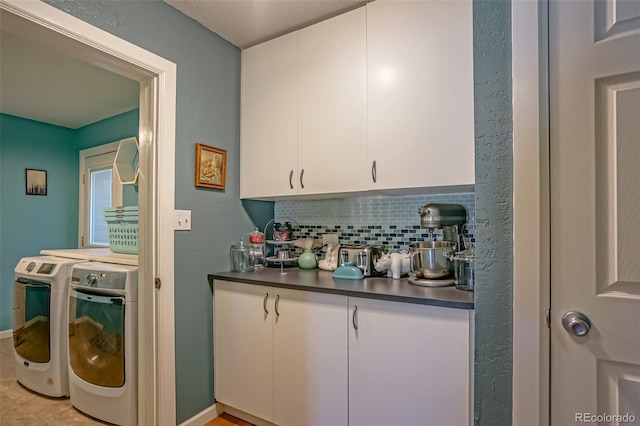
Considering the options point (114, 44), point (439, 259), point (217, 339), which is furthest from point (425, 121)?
point (217, 339)

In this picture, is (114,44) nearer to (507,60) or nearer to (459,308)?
(507,60)

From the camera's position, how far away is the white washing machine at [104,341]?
5.84ft

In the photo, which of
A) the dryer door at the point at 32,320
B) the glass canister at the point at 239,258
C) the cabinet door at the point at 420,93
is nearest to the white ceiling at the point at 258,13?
the cabinet door at the point at 420,93

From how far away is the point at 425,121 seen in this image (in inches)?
59.6

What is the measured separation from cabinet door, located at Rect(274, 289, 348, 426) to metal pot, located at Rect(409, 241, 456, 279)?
0.42 meters

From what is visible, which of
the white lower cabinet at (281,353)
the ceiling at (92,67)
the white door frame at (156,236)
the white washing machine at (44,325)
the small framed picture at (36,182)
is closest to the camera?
the white lower cabinet at (281,353)

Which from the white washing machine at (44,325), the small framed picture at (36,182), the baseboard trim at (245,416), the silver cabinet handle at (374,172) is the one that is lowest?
the baseboard trim at (245,416)

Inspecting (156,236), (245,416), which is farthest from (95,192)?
(245,416)

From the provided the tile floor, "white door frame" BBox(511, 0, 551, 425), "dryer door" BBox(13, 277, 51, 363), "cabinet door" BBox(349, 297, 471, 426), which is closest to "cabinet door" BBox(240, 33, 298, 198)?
"cabinet door" BBox(349, 297, 471, 426)

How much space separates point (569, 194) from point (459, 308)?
0.53 meters

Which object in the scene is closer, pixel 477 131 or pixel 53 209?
pixel 477 131

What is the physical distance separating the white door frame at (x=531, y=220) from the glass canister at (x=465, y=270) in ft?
1.43

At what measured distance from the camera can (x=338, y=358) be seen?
58.2 inches

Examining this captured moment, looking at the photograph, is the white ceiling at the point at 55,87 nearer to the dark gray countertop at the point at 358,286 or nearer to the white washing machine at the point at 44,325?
the white washing machine at the point at 44,325
